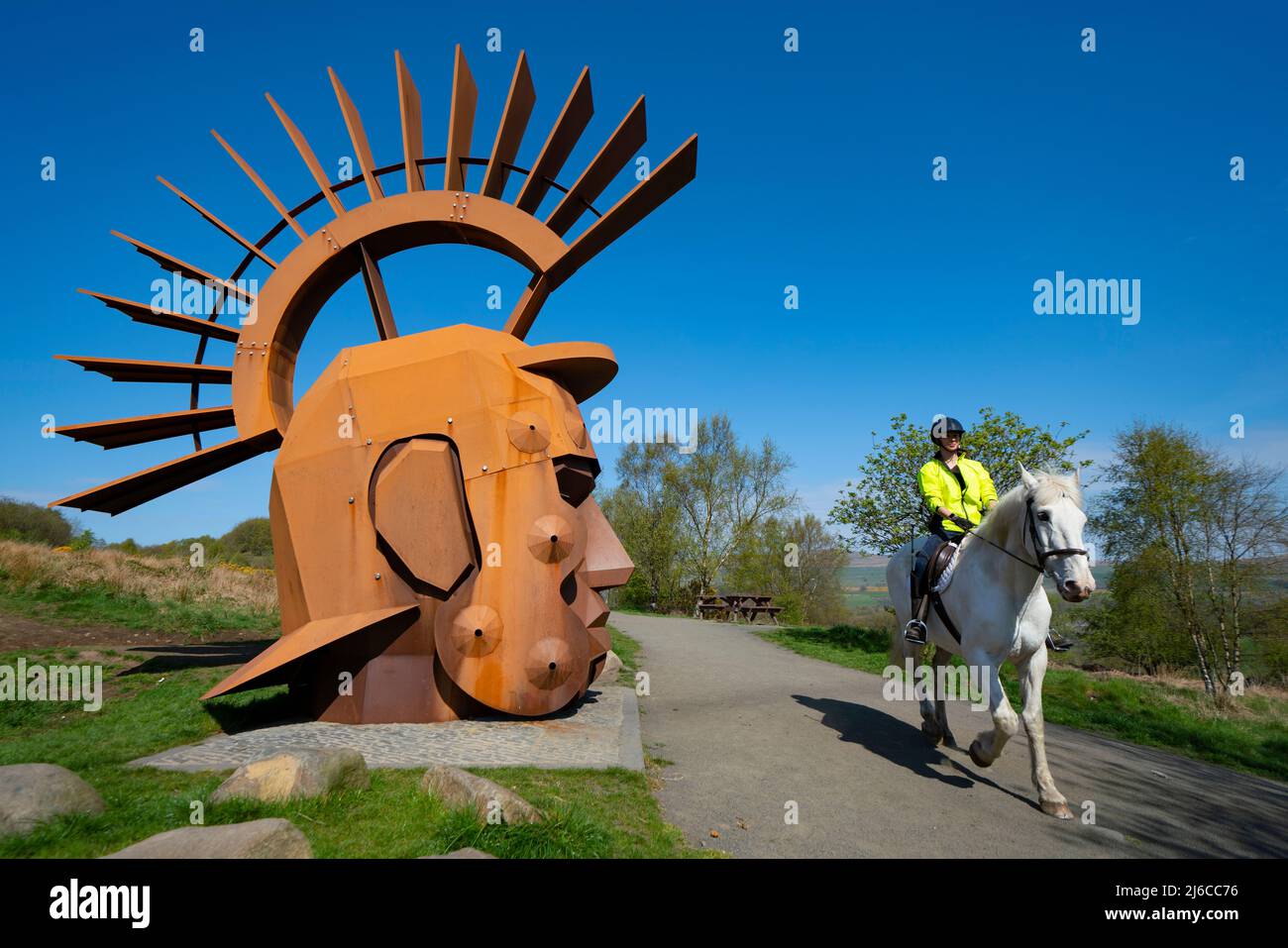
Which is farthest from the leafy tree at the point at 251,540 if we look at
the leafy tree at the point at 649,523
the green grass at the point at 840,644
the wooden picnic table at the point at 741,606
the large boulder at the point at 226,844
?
the large boulder at the point at 226,844

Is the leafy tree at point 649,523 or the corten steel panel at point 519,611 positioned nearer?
the corten steel panel at point 519,611

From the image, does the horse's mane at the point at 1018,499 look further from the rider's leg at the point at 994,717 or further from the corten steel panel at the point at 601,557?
the corten steel panel at the point at 601,557

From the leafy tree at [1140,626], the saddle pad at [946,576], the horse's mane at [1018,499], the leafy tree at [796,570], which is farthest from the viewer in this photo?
the leafy tree at [796,570]

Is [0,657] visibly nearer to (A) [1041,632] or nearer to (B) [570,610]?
(B) [570,610]

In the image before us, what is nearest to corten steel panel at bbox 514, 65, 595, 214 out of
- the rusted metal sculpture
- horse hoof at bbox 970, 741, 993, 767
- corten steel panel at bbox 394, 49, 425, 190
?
the rusted metal sculpture

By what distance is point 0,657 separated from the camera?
378 inches

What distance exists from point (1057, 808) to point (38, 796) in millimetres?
7796

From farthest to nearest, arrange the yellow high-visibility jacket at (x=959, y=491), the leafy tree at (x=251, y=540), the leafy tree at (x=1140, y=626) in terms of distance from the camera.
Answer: the leafy tree at (x=251, y=540) → the leafy tree at (x=1140, y=626) → the yellow high-visibility jacket at (x=959, y=491)

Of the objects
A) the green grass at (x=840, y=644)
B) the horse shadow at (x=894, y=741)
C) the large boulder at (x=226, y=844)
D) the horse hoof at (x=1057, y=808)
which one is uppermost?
the large boulder at (x=226, y=844)

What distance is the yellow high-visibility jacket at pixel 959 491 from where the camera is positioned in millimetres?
7578

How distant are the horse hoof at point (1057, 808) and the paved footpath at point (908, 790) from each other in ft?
0.26

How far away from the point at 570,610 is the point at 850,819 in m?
4.05

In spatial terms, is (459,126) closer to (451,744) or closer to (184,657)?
(451,744)
